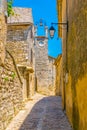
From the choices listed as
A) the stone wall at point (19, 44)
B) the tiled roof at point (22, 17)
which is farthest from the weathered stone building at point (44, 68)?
the stone wall at point (19, 44)

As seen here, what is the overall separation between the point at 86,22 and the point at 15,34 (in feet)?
47.5

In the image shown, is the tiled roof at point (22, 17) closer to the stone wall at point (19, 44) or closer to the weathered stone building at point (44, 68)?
the stone wall at point (19, 44)

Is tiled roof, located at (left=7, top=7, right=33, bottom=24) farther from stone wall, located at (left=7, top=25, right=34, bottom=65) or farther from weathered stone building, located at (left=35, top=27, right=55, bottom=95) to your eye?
weathered stone building, located at (left=35, top=27, right=55, bottom=95)

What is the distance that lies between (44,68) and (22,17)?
13445 millimetres

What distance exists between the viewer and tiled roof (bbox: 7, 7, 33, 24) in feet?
64.2

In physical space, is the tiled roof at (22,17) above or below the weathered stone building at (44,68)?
above

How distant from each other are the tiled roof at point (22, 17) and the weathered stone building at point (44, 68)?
444 inches

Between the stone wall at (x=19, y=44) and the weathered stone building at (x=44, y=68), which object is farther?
the weathered stone building at (x=44, y=68)

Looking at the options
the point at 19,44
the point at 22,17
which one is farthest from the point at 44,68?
the point at 19,44

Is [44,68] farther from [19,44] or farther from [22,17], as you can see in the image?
[19,44]

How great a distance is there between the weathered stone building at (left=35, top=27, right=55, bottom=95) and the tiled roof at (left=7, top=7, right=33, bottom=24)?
37.0ft

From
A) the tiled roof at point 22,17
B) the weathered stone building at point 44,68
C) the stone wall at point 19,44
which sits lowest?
the weathered stone building at point 44,68

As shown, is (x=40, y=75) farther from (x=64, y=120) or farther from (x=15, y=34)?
(x=64, y=120)

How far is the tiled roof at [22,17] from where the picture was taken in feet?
64.2
